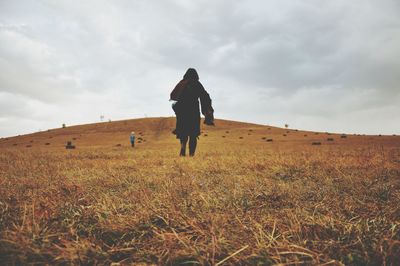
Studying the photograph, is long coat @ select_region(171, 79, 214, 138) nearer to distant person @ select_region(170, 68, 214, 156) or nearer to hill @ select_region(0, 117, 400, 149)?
distant person @ select_region(170, 68, 214, 156)

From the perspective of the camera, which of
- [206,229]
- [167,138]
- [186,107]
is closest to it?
[206,229]

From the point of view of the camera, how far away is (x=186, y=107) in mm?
8812

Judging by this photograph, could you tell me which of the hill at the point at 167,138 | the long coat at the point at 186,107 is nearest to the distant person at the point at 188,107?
the long coat at the point at 186,107

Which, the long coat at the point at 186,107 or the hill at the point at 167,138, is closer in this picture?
the long coat at the point at 186,107

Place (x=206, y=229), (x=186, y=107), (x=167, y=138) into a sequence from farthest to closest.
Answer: (x=167, y=138), (x=186, y=107), (x=206, y=229)

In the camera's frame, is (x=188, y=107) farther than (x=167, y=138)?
No

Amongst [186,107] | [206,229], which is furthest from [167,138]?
[206,229]

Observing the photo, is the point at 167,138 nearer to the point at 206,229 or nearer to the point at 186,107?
the point at 186,107

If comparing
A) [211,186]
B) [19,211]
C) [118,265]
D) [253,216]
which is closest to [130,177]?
[211,186]

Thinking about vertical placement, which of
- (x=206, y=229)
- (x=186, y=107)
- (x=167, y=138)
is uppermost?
(x=186, y=107)

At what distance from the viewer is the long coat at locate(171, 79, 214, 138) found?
8742mm

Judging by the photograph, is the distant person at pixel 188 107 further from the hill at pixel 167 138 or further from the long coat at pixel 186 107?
the hill at pixel 167 138

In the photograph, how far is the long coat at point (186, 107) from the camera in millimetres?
8742

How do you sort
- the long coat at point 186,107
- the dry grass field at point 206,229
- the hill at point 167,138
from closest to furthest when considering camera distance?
1. the dry grass field at point 206,229
2. the long coat at point 186,107
3. the hill at point 167,138
